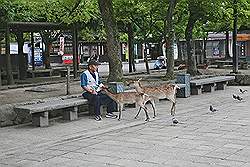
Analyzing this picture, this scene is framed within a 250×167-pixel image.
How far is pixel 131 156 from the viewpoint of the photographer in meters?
7.09

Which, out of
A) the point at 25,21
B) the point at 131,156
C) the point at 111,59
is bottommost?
the point at 131,156

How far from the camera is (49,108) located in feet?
32.8

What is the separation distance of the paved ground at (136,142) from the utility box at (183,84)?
10.8 ft

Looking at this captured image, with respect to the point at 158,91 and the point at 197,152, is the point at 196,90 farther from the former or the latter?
the point at 197,152

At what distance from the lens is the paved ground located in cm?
683

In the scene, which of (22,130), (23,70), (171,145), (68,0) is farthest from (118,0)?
(171,145)

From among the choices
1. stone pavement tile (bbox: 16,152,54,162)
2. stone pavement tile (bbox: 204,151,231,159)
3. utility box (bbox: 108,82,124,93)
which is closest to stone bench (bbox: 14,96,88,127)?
utility box (bbox: 108,82,124,93)

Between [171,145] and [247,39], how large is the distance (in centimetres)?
3136

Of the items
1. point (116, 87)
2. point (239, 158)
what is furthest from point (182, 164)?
point (116, 87)

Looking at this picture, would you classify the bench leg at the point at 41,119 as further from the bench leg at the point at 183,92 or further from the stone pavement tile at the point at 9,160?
the bench leg at the point at 183,92

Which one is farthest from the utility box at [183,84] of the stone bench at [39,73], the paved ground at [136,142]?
the stone bench at [39,73]

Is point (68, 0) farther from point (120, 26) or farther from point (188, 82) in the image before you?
point (120, 26)

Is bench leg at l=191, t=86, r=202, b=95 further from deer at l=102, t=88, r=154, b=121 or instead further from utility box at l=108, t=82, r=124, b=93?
deer at l=102, t=88, r=154, b=121

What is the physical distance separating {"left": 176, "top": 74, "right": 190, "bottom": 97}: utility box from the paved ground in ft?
10.8
